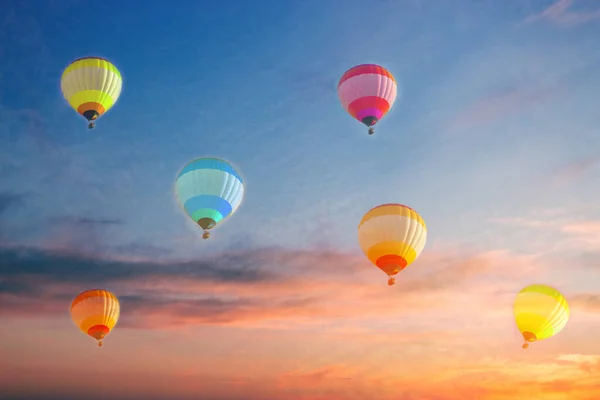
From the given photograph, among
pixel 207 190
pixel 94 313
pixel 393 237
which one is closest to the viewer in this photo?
pixel 393 237

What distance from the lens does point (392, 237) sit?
3281 centimetres

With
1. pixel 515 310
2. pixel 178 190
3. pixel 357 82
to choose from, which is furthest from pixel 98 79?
pixel 515 310

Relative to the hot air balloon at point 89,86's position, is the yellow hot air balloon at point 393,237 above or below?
below

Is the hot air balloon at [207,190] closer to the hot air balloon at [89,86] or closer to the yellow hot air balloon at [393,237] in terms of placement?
the yellow hot air balloon at [393,237]

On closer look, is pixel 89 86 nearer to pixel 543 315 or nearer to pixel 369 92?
pixel 369 92

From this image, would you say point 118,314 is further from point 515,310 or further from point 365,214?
point 515,310

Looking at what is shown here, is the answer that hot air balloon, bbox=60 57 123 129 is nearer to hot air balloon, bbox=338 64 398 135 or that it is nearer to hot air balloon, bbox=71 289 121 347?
hot air balloon, bbox=71 289 121 347

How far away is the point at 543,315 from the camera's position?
35.5 m

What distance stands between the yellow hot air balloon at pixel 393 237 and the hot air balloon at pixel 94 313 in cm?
2321

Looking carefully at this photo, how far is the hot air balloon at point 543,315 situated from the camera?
35.6 metres

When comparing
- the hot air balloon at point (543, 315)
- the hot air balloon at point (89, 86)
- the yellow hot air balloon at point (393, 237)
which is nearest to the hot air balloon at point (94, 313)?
the hot air balloon at point (89, 86)

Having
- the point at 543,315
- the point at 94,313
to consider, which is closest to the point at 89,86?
the point at 94,313

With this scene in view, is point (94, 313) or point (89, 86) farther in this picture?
point (94, 313)

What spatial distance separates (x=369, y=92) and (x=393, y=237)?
1125 cm
